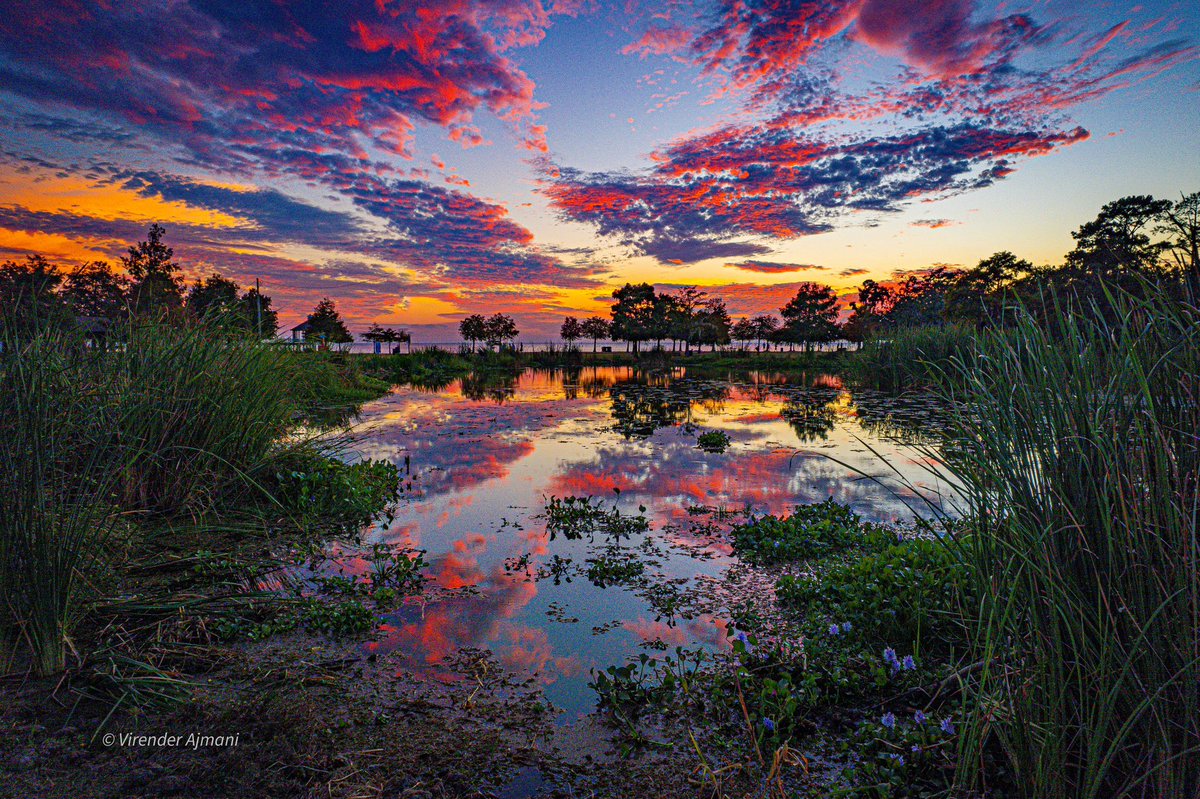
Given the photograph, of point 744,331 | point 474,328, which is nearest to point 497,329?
point 474,328

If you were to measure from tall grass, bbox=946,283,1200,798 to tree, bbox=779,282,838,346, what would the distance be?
8216cm

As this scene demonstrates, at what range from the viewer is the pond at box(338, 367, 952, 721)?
4.08 metres

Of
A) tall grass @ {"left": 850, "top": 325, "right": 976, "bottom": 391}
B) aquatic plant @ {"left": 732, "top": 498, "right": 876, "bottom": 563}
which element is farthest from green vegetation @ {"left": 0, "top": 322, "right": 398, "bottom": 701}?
tall grass @ {"left": 850, "top": 325, "right": 976, "bottom": 391}

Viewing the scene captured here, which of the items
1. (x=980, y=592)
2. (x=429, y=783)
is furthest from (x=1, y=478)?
(x=980, y=592)

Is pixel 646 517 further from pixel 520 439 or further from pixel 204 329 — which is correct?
pixel 520 439

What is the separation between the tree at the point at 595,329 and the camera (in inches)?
3691

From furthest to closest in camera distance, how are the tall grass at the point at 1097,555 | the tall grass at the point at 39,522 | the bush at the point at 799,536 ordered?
the bush at the point at 799,536 → the tall grass at the point at 39,522 → the tall grass at the point at 1097,555

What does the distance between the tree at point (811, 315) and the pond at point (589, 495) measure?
220 ft

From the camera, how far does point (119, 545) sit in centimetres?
358

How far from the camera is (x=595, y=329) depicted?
95.6m

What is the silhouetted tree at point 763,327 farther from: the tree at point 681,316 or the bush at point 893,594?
the bush at point 893,594

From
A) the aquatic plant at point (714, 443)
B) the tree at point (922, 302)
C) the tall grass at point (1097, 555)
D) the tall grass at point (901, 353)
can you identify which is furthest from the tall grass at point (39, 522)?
the tree at point (922, 302)

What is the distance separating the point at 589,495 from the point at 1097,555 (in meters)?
6.66

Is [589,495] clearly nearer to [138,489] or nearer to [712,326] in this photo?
[138,489]
